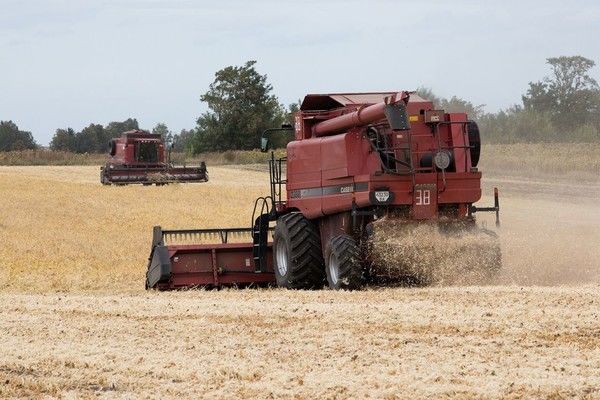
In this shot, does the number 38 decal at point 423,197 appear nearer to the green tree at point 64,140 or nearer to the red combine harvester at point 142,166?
the red combine harvester at point 142,166

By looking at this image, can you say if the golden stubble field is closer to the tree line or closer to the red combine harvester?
the tree line

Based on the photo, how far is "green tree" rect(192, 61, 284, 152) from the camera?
83.1 metres

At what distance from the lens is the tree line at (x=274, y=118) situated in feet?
112

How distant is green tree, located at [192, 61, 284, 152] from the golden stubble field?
206ft

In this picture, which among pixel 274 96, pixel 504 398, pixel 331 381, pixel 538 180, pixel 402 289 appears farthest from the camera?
pixel 274 96

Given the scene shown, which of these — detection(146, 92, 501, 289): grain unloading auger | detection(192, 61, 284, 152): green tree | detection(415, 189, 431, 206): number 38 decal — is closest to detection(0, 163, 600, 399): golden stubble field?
detection(146, 92, 501, 289): grain unloading auger

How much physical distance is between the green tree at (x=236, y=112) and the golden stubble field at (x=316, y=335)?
62.8m

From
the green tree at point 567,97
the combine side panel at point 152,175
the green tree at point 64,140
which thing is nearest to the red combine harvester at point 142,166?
the combine side panel at point 152,175

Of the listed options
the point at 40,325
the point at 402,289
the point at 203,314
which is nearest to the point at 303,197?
the point at 402,289

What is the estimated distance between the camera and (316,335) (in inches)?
A: 407

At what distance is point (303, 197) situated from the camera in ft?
54.5

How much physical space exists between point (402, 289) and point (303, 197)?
2555 mm

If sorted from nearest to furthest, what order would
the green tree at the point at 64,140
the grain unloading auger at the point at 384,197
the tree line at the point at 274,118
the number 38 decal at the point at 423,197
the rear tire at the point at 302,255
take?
the grain unloading auger at the point at 384,197 → the number 38 decal at the point at 423,197 → the rear tire at the point at 302,255 → the tree line at the point at 274,118 → the green tree at the point at 64,140

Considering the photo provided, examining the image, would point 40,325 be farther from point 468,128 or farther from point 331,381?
point 468,128
